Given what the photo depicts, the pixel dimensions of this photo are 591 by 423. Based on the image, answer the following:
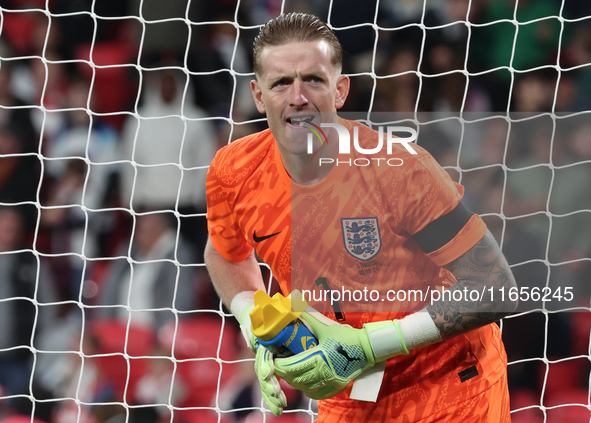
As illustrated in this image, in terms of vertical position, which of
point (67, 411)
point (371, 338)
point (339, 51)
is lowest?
point (67, 411)

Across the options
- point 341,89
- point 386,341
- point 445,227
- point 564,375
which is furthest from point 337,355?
point 564,375

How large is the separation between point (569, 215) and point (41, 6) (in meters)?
2.68

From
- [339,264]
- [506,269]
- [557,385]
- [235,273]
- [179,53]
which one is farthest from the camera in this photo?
[179,53]

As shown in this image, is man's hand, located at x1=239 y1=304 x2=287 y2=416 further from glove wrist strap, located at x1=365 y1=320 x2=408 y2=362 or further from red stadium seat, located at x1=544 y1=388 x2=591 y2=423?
red stadium seat, located at x1=544 y1=388 x2=591 y2=423

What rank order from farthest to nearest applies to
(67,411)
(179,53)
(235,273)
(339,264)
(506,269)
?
(179,53)
(67,411)
(235,273)
(339,264)
(506,269)

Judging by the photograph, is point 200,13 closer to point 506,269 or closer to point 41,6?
point 41,6

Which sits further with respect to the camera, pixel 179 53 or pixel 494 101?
pixel 179 53

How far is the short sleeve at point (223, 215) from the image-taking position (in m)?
1.35

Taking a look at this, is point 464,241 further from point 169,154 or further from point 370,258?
point 169,154

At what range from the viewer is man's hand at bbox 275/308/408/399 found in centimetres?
112

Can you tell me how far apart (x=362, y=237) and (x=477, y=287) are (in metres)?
0.26

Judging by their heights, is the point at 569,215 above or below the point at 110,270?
above

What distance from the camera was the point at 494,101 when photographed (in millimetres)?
2594

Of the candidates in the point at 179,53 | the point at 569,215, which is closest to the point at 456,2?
the point at 569,215
